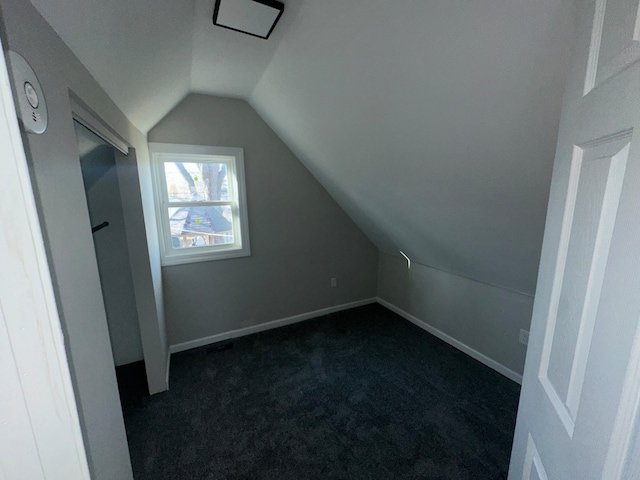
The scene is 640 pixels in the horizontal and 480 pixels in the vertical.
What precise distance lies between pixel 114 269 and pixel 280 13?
2.18 m

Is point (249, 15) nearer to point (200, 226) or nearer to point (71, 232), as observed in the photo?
point (71, 232)

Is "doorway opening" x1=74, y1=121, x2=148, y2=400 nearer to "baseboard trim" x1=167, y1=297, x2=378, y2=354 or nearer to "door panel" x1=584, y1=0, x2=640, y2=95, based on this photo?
"baseboard trim" x1=167, y1=297, x2=378, y2=354

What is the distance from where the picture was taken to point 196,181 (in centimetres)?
240

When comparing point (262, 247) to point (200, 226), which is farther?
point (262, 247)

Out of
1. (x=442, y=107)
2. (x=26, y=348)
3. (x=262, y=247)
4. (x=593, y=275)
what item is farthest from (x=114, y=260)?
(x=593, y=275)

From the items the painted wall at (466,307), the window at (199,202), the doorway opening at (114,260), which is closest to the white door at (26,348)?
the doorway opening at (114,260)

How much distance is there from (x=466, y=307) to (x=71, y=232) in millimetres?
2748

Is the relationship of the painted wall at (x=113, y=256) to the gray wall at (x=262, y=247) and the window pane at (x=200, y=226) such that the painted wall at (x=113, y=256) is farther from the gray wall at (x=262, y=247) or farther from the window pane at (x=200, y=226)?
the window pane at (x=200, y=226)

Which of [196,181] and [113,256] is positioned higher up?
[196,181]

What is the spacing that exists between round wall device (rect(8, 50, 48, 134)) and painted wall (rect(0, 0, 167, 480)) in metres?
0.03

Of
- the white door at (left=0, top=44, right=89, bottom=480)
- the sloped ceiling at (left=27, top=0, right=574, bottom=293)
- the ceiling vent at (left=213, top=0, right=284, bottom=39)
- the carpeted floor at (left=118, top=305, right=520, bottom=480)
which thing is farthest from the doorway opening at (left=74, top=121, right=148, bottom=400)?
the white door at (left=0, top=44, right=89, bottom=480)

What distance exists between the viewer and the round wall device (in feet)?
1.47

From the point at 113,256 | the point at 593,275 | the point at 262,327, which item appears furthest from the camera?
the point at 262,327

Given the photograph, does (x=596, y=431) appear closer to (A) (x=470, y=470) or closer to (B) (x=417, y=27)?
(B) (x=417, y=27)
